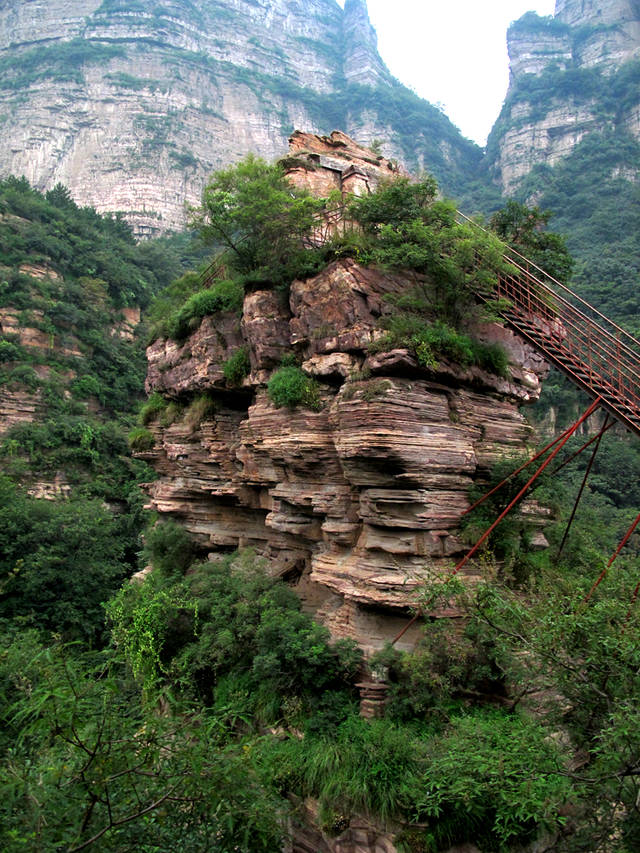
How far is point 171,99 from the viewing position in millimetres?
76125

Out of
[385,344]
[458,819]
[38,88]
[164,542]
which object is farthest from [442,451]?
[38,88]

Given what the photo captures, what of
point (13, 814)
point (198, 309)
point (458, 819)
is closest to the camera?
point (13, 814)

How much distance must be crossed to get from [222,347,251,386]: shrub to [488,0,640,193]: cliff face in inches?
2583

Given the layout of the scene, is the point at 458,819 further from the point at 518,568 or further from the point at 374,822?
the point at 518,568

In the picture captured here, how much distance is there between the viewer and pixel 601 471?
102ft

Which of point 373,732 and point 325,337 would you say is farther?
point 325,337

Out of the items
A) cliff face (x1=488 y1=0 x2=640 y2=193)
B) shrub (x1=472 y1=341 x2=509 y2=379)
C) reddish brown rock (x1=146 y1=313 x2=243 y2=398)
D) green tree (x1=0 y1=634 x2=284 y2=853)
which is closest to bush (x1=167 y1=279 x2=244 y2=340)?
reddish brown rock (x1=146 y1=313 x2=243 y2=398)

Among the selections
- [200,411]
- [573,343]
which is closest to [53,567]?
[200,411]

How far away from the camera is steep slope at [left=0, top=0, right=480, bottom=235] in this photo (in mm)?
69812

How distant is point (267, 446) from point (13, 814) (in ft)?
28.0

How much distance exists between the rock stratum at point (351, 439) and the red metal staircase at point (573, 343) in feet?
2.80

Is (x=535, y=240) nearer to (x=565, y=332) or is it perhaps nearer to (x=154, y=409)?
(x=565, y=332)

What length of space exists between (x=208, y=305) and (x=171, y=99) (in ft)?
250

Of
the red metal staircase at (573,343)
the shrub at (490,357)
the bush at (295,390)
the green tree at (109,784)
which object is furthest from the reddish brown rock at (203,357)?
the green tree at (109,784)
